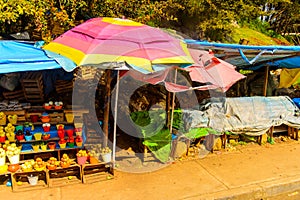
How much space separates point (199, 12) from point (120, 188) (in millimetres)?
7565

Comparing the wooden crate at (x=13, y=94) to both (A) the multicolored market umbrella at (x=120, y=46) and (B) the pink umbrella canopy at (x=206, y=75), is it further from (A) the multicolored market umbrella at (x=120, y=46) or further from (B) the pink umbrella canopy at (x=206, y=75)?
(B) the pink umbrella canopy at (x=206, y=75)

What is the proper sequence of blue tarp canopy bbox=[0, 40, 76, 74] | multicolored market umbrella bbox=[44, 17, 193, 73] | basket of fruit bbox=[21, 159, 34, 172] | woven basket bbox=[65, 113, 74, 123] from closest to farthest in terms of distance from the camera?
multicolored market umbrella bbox=[44, 17, 193, 73] → blue tarp canopy bbox=[0, 40, 76, 74] → basket of fruit bbox=[21, 159, 34, 172] → woven basket bbox=[65, 113, 74, 123]

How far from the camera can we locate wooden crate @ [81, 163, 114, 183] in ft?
18.5

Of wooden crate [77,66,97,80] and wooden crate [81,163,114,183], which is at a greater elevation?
wooden crate [77,66,97,80]

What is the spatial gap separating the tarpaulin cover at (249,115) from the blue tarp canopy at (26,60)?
11.1 ft

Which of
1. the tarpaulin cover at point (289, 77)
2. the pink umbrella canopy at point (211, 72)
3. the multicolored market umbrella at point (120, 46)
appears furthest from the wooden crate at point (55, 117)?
the tarpaulin cover at point (289, 77)

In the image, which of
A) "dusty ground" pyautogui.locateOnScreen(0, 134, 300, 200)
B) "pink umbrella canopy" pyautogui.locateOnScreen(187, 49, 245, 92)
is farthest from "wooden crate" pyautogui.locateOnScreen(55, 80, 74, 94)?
"pink umbrella canopy" pyautogui.locateOnScreen(187, 49, 245, 92)

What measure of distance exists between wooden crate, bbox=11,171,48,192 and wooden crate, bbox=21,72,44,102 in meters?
1.65

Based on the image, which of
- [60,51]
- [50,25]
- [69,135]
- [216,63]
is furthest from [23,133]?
[216,63]

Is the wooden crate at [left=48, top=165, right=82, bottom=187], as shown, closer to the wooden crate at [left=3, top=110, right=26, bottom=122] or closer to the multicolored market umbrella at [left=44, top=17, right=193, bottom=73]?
the wooden crate at [left=3, top=110, right=26, bottom=122]

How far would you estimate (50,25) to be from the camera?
6535 millimetres

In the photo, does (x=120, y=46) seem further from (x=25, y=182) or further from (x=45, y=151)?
(x=25, y=182)

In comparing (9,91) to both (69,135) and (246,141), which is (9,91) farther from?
(246,141)

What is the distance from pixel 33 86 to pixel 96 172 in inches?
85.8
